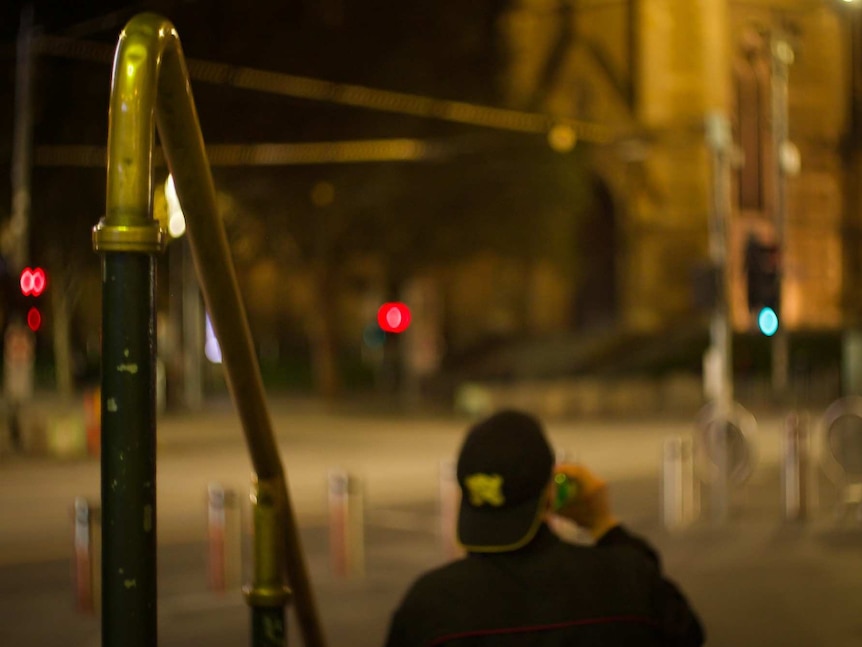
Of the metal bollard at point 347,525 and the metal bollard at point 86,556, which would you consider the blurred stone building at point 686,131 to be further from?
the metal bollard at point 86,556

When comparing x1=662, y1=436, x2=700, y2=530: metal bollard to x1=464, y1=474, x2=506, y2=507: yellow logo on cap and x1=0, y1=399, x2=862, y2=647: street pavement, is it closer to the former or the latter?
x1=0, y1=399, x2=862, y2=647: street pavement

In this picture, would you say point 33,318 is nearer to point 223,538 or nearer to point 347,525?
point 347,525

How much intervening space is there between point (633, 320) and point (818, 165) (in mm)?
11148

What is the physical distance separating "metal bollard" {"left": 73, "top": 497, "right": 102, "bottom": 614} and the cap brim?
23.0 ft

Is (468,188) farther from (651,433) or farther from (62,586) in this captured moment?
(62,586)

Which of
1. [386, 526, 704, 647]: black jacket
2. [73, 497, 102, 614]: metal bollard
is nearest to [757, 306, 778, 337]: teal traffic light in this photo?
[73, 497, 102, 614]: metal bollard

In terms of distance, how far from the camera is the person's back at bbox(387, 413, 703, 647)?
261 centimetres

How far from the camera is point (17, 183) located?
997 inches

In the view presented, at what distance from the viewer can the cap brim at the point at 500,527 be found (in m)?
2.65

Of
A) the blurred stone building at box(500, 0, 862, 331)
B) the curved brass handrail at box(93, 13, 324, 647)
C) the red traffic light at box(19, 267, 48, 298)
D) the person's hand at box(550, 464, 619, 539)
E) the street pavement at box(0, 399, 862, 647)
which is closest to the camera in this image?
the curved brass handrail at box(93, 13, 324, 647)

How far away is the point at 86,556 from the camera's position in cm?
937

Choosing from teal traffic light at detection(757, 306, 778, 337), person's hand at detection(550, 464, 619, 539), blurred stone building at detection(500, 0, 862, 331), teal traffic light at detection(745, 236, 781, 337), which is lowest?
person's hand at detection(550, 464, 619, 539)

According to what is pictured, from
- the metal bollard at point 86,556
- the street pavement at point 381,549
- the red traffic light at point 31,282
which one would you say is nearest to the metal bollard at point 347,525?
the street pavement at point 381,549

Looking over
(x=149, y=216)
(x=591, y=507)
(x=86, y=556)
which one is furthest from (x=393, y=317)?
(x=149, y=216)
